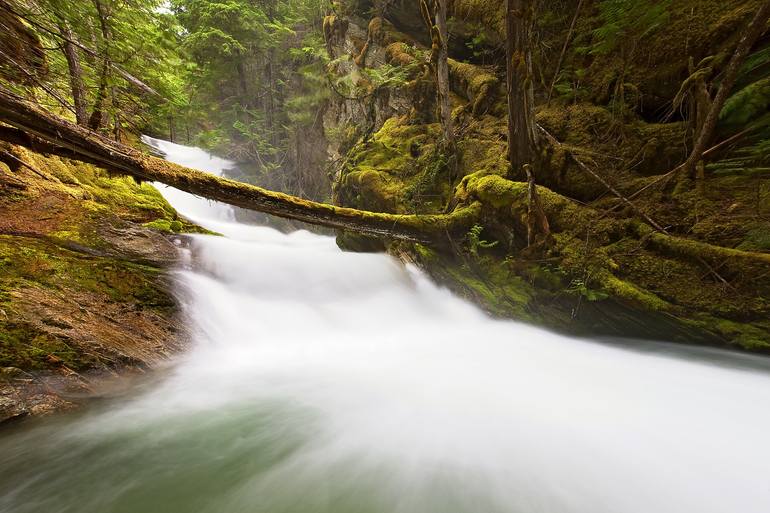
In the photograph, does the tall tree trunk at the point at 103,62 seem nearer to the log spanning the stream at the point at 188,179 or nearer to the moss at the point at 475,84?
the log spanning the stream at the point at 188,179

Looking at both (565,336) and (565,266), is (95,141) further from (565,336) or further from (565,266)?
(565,336)

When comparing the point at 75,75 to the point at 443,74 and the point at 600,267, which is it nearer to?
the point at 443,74

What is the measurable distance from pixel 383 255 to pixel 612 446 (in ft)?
Result: 18.7

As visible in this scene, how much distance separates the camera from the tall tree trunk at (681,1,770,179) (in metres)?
2.84

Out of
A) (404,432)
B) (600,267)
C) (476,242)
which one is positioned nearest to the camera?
(404,432)

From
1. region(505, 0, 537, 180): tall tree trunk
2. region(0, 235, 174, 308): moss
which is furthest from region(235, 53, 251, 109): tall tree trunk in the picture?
region(505, 0, 537, 180): tall tree trunk

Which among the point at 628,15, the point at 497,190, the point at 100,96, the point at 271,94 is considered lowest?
the point at 497,190

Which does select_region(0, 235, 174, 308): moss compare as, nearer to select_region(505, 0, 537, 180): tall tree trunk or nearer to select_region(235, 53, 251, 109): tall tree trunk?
select_region(505, 0, 537, 180): tall tree trunk

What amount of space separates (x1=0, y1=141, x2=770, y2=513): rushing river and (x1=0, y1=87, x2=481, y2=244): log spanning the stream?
1.65 metres

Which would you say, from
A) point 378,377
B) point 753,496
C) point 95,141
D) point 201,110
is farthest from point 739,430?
point 201,110

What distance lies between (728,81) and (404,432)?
486cm

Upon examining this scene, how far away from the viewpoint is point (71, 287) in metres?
3.19

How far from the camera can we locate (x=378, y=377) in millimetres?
3676

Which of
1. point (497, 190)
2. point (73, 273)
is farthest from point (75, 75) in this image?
point (497, 190)
